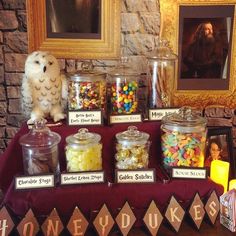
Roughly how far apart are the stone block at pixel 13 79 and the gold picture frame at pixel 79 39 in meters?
0.14

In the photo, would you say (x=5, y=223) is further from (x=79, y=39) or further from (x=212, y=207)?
(x=79, y=39)

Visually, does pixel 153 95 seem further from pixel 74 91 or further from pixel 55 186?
pixel 55 186

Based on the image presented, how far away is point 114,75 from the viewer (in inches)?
49.8

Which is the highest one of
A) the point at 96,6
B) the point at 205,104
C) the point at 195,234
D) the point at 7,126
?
the point at 96,6

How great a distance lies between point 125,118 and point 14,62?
621 millimetres

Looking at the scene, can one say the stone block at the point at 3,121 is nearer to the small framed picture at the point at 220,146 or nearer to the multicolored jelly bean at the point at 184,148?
the multicolored jelly bean at the point at 184,148

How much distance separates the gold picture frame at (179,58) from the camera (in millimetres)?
1471

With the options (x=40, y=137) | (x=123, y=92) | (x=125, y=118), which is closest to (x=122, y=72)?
(x=123, y=92)

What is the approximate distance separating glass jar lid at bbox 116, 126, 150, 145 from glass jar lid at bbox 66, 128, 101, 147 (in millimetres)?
85

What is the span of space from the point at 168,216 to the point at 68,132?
47 cm

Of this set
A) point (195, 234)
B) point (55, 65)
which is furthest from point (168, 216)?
point (55, 65)

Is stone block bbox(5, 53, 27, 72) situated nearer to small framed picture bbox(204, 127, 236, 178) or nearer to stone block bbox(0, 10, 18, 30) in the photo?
stone block bbox(0, 10, 18, 30)

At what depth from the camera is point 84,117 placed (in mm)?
1173

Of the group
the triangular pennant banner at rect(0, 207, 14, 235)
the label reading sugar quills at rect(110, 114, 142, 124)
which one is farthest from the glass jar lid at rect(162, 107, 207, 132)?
the triangular pennant banner at rect(0, 207, 14, 235)
